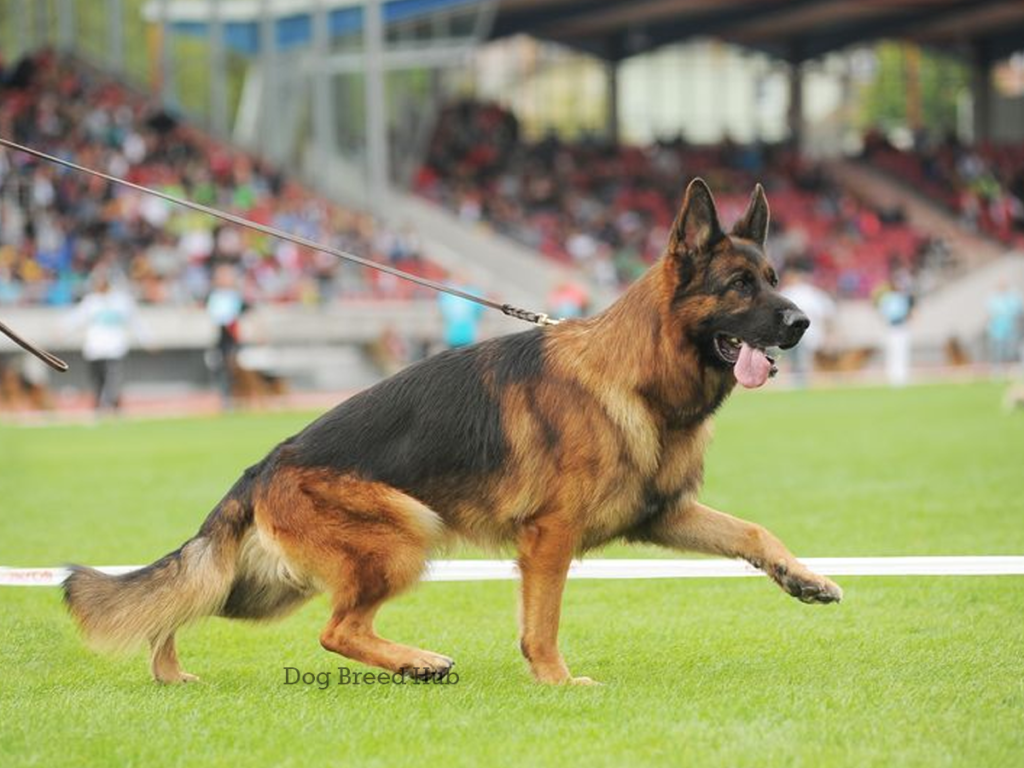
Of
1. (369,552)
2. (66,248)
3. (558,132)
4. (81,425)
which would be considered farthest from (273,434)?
(558,132)

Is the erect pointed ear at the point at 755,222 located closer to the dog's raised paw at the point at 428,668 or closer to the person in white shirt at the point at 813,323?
the dog's raised paw at the point at 428,668

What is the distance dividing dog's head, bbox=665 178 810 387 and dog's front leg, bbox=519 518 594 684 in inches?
36.6

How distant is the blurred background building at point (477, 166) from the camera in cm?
3078

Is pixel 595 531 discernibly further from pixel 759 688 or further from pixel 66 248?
pixel 66 248

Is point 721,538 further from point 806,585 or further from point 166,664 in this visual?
point 166,664

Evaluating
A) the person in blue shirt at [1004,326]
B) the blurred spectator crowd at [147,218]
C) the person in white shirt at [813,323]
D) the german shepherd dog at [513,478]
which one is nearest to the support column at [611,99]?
the blurred spectator crowd at [147,218]

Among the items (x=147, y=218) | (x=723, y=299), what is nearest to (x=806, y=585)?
(x=723, y=299)

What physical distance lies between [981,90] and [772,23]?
10.4 metres

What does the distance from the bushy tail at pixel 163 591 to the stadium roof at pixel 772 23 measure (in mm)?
39595

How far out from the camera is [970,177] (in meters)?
50.3

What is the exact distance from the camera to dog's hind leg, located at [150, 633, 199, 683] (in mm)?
6492

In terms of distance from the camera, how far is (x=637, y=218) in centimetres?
4322

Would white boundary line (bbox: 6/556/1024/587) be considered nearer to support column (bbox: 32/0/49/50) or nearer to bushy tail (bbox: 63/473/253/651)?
bushy tail (bbox: 63/473/253/651)

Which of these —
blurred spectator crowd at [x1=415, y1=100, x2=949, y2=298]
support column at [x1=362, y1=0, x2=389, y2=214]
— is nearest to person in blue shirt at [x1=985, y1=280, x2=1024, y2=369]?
blurred spectator crowd at [x1=415, y1=100, x2=949, y2=298]
